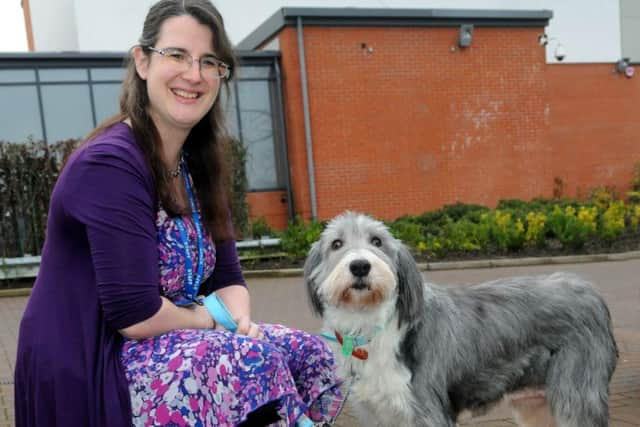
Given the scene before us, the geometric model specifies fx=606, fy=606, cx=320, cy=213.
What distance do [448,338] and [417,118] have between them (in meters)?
12.4

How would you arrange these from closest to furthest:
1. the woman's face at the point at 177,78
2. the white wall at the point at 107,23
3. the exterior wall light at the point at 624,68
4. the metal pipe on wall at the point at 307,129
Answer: the woman's face at the point at 177,78 → the metal pipe on wall at the point at 307,129 → the exterior wall light at the point at 624,68 → the white wall at the point at 107,23

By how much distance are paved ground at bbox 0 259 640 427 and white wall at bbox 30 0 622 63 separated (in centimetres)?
1376

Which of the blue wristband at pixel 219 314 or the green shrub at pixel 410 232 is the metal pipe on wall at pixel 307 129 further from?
the blue wristband at pixel 219 314

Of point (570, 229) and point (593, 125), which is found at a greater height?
point (593, 125)

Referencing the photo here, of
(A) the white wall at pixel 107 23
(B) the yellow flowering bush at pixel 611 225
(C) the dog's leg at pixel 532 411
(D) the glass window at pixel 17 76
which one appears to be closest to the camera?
(C) the dog's leg at pixel 532 411

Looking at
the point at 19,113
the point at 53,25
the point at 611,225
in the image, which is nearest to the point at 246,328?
the point at 611,225

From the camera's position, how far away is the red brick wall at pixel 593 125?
17.7 meters

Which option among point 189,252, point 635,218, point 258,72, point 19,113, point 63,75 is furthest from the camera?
point 258,72

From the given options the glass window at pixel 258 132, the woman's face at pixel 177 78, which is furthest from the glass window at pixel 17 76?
the woman's face at pixel 177 78

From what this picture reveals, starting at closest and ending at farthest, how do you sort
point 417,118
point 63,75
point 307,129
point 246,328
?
point 246,328
point 63,75
point 307,129
point 417,118

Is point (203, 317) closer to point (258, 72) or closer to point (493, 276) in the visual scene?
point (493, 276)

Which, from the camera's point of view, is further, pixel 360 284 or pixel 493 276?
pixel 493 276

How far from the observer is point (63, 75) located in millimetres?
13594

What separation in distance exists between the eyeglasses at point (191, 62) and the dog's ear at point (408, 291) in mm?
1238
